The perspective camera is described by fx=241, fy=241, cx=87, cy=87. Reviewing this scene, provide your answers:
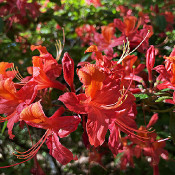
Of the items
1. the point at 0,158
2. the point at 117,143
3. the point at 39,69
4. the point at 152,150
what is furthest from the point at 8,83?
the point at 0,158

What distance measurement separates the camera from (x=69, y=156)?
93cm

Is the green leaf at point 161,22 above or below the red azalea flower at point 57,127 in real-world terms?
above

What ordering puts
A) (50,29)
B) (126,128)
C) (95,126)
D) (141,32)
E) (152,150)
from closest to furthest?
(95,126) → (126,128) → (141,32) → (152,150) → (50,29)

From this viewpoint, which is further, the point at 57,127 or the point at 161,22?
the point at 161,22

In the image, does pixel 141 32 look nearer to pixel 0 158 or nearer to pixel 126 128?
pixel 126 128

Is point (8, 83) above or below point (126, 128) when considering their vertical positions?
above

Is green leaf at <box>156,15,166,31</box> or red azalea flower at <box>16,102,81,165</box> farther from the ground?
green leaf at <box>156,15,166,31</box>

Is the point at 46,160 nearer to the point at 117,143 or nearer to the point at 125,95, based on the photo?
the point at 117,143

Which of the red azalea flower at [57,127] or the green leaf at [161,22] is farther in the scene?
the green leaf at [161,22]

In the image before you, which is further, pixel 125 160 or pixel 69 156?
pixel 125 160

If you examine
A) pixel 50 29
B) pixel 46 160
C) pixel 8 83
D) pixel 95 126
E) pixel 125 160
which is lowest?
pixel 46 160

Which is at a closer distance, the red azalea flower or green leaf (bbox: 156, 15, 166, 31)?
the red azalea flower

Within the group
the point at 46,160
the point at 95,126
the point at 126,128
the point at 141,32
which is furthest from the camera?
the point at 46,160

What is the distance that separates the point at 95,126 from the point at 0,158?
1.24 metres
